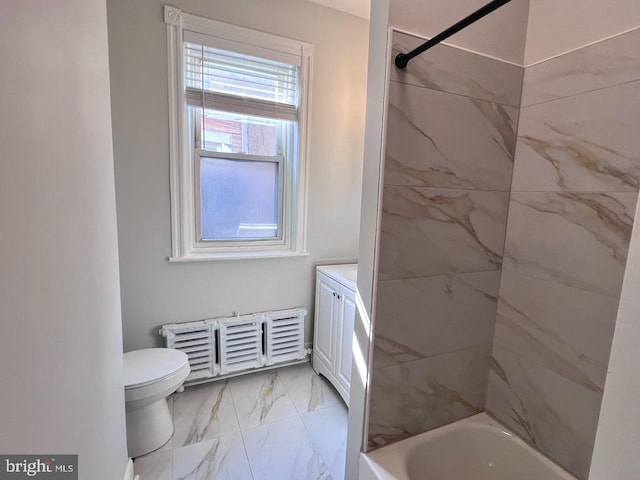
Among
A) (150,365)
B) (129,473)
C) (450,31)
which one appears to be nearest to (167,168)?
(150,365)

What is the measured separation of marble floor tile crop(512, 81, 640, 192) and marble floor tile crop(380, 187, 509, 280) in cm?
16

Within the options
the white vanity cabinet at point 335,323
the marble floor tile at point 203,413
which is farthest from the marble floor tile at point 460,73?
the marble floor tile at point 203,413

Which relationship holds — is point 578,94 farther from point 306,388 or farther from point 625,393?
point 306,388

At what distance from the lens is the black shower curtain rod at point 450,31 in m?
0.79

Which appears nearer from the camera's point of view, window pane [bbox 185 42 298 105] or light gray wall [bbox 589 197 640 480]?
light gray wall [bbox 589 197 640 480]

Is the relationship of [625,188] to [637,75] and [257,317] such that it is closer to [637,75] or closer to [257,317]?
[637,75]

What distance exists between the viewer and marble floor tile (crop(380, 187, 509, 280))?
109cm

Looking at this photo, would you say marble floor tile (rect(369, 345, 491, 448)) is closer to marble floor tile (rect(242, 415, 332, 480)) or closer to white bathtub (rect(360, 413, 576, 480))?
white bathtub (rect(360, 413, 576, 480))

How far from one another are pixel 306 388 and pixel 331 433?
17.6 inches

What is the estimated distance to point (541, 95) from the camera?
1170mm

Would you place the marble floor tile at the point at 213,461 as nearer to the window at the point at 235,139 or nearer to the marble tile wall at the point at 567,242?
the window at the point at 235,139

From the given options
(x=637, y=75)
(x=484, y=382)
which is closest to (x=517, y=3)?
(x=637, y=75)

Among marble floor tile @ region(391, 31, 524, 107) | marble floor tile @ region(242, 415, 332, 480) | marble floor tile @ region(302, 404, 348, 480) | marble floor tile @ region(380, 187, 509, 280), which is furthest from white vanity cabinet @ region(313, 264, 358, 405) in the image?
marble floor tile @ region(391, 31, 524, 107)

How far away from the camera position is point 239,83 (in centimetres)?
212
